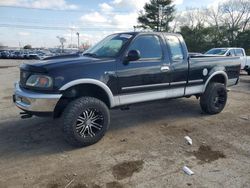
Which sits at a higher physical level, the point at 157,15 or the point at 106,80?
the point at 157,15

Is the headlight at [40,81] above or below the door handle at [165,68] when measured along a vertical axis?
below

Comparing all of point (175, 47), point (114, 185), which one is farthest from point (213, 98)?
point (114, 185)

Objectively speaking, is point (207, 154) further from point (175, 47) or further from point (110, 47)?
point (110, 47)

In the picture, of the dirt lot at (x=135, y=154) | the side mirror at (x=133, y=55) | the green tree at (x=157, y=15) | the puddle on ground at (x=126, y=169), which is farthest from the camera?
the green tree at (x=157, y=15)

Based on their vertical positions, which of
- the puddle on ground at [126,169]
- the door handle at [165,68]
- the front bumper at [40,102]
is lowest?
the puddle on ground at [126,169]

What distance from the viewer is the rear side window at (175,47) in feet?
18.5

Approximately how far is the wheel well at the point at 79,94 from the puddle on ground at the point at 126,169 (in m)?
1.33

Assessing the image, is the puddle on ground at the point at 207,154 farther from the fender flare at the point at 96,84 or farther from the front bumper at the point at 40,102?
the front bumper at the point at 40,102

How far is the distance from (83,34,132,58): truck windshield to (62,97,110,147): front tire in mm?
1023

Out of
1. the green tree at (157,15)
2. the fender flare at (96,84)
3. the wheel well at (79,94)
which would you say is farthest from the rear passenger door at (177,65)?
the green tree at (157,15)

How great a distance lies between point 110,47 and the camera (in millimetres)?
5281

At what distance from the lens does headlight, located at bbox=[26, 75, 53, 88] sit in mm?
4211

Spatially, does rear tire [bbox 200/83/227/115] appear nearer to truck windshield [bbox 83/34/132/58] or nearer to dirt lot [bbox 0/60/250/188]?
dirt lot [bbox 0/60/250/188]

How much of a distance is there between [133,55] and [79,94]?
46.6 inches
